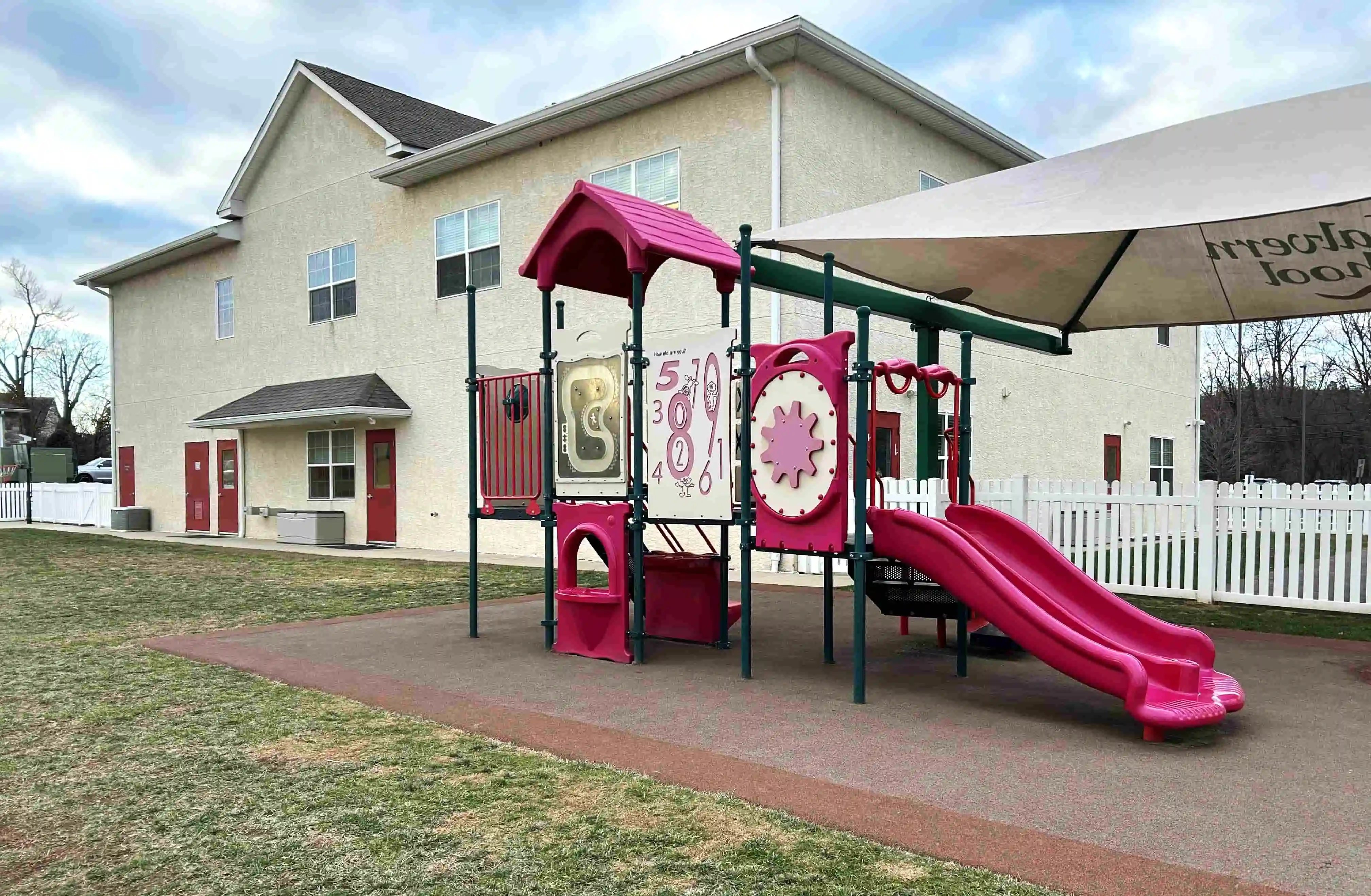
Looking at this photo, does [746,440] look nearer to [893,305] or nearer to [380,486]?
[893,305]

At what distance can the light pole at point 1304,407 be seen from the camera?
4991cm

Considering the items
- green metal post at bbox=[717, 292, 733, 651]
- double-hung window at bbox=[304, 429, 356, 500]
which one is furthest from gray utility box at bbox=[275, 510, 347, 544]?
green metal post at bbox=[717, 292, 733, 651]

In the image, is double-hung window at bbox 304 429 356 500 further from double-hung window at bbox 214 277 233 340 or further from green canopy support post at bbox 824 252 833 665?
green canopy support post at bbox 824 252 833 665

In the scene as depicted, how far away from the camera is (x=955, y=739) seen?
518 centimetres

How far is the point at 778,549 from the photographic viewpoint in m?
6.62

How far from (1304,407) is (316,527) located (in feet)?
159

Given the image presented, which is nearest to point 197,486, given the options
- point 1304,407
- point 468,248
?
point 468,248

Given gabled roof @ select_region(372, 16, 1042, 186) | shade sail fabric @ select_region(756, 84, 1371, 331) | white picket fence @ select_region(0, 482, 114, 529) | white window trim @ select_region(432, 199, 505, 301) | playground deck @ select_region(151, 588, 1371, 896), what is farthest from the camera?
white picket fence @ select_region(0, 482, 114, 529)

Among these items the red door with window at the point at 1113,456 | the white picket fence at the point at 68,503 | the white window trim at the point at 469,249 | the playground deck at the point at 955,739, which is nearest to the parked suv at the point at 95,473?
the white picket fence at the point at 68,503

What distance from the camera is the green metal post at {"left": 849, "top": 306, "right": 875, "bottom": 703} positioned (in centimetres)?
598

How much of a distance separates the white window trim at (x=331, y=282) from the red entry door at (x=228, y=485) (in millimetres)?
3860

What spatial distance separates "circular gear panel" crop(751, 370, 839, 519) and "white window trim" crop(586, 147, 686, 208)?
24.4 ft

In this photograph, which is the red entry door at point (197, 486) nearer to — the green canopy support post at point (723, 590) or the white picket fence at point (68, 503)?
the white picket fence at point (68, 503)

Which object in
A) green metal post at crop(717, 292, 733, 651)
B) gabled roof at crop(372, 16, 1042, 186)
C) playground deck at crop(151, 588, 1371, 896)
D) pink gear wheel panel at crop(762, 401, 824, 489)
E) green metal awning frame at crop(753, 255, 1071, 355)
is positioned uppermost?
gabled roof at crop(372, 16, 1042, 186)
